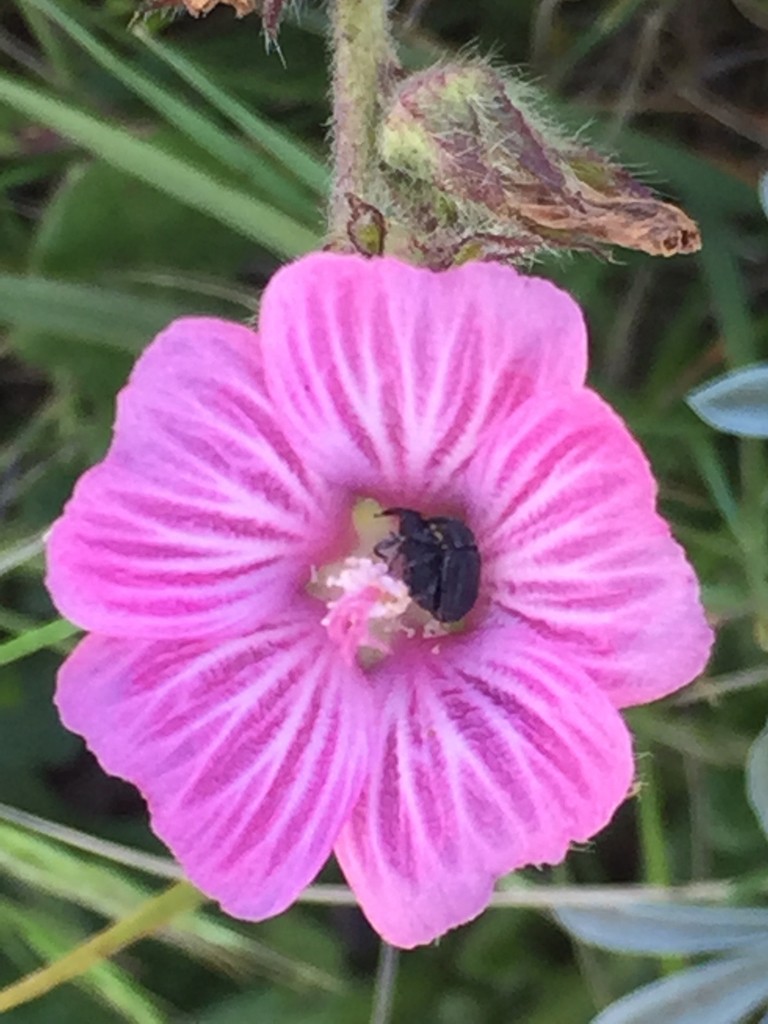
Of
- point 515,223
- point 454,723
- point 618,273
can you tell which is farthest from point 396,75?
point 618,273

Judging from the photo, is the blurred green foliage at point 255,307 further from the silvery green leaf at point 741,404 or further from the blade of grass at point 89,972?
the silvery green leaf at point 741,404

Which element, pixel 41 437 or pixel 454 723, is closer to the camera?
pixel 454 723

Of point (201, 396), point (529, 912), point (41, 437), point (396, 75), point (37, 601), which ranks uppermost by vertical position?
point (396, 75)

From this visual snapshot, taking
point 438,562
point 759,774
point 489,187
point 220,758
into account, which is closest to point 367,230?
point 489,187

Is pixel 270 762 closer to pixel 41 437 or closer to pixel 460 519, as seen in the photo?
pixel 460 519

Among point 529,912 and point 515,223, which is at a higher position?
point 515,223
